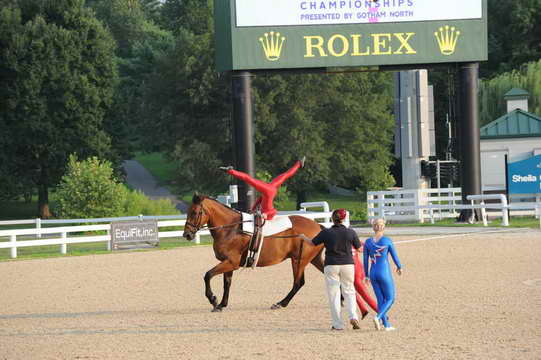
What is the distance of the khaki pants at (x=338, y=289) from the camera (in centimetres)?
1283

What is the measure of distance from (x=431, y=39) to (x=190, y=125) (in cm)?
2622

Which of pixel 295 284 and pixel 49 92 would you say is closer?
pixel 295 284

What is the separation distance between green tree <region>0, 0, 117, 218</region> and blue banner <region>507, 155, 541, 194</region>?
28200 millimetres

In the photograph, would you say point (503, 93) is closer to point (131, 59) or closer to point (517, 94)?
point (517, 94)

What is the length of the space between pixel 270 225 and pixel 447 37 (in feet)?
68.6

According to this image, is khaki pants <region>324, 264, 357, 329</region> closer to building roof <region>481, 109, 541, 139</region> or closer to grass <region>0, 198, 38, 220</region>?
building roof <region>481, 109, 541, 139</region>

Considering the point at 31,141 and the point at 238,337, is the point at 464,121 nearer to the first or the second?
the point at 238,337

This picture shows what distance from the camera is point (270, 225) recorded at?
15.8 meters

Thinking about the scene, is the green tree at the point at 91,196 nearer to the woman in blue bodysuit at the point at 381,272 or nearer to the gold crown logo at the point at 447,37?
the gold crown logo at the point at 447,37

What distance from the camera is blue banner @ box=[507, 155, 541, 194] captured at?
36594mm

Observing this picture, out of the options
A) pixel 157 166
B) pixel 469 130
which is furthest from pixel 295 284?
pixel 157 166

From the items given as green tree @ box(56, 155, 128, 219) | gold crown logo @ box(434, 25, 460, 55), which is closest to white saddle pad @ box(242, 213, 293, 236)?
gold crown logo @ box(434, 25, 460, 55)

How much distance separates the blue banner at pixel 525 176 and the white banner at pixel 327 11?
7.00 meters

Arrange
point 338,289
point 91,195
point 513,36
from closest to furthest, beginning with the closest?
point 338,289
point 91,195
point 513,36
